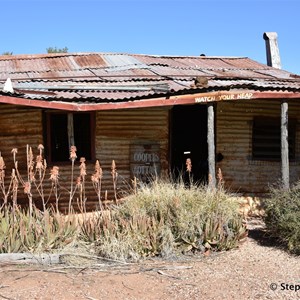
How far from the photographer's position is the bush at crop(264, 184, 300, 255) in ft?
20.9

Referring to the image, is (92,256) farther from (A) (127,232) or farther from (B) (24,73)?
(B) (24,73)

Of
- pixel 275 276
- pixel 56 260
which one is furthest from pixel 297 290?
pixel 56 260

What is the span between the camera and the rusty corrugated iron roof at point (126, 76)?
26.0ft

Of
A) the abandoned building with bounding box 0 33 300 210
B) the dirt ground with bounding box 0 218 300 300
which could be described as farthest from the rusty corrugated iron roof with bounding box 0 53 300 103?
the dirt ground with bounding box 0 218 300 300

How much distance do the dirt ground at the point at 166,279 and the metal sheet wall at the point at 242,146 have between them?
3875mm

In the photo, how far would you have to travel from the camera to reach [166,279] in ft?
17.8

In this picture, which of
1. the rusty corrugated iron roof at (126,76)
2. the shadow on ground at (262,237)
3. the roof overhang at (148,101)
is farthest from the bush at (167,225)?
the rusty corrugated iron roof at (126,76)

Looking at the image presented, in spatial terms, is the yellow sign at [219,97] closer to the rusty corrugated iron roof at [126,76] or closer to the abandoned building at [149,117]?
the abandoned building at [149,117]

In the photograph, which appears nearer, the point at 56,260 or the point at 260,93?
the point at 56,260

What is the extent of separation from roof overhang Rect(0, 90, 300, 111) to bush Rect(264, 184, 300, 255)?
1.99 metres

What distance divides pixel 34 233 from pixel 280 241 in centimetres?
379

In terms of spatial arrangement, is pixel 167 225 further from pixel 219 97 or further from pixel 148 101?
pixel 219 97

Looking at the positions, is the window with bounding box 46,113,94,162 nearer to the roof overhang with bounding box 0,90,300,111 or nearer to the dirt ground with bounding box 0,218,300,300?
the roof overhang with bounding box 0,90,300,111

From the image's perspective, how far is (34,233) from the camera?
629cm
